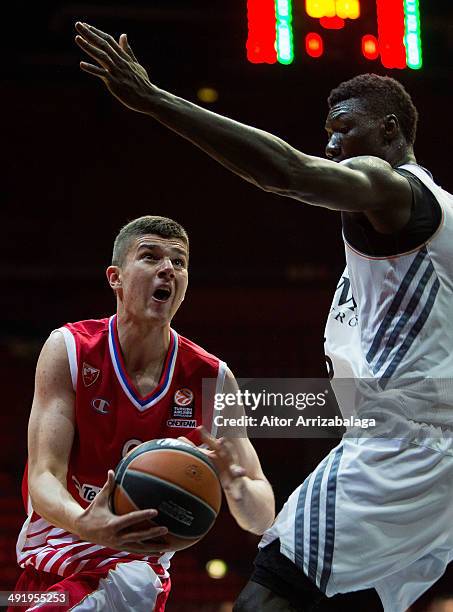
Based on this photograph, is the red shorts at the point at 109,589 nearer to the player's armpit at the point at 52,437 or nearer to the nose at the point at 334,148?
the player's armpit at the point at 52,437

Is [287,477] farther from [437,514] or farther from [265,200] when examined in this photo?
[437,514]

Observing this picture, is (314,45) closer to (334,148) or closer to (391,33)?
(391,33)

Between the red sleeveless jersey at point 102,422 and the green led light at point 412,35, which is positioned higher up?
the green led light at point 412,35

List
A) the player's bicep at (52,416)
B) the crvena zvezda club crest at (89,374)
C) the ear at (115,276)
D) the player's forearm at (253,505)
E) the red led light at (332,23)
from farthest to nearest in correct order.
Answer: the red led light at (332,23)
the ear at (115,276)
the crvena zvezda club crest at (89,374)
the player's bicep at (52,416)
the player's forearm at (253,505)

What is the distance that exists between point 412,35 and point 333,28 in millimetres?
490

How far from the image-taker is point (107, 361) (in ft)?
10.3

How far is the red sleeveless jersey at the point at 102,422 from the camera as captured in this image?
2.97 meters

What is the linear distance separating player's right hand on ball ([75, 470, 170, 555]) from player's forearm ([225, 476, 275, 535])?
0.29m

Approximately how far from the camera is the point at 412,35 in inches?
231

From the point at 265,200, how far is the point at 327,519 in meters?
6.60

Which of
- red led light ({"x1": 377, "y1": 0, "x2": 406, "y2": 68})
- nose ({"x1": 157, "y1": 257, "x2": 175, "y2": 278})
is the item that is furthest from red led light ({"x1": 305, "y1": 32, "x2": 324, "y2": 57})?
nose ({"x1": 157, "y1": 257, "x2": 175, "y2": 278})

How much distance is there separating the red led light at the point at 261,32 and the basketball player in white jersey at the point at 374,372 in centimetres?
333

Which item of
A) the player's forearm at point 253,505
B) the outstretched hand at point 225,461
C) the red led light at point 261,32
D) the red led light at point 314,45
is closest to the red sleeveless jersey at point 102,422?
the player's forearm at point 253,505

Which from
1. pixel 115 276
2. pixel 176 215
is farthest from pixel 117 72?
pixel 176 215
